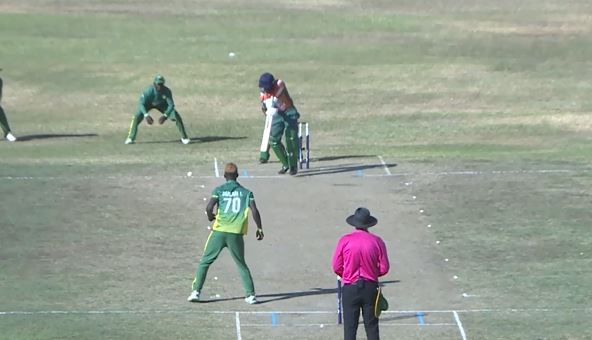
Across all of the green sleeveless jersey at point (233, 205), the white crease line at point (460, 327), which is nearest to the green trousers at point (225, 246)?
the green sleeveless jersey at point (233, 205)

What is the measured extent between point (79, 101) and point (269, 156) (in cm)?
1101

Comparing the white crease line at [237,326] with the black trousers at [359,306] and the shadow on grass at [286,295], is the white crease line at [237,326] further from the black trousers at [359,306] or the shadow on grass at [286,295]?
the black trousers at [359,306]

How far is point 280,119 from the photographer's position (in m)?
29.8

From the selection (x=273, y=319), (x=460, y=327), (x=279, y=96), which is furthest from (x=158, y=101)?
(x=460, y=327)

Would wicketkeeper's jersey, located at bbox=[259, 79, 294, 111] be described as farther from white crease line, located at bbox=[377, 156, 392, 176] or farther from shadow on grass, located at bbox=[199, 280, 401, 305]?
shadow on grass, located at bbox=[199, 280, 401, 305]

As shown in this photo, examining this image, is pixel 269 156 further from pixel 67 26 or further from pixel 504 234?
pixel 67 26

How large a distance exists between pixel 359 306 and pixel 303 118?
68.5ft

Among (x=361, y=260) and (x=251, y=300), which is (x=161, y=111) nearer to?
(x=251, y=300)

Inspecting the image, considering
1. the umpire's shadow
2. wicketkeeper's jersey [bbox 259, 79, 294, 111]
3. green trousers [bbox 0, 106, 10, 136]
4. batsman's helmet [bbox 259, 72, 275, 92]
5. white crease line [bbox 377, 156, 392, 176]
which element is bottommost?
the umpire's shadow

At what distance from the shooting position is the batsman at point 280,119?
29.5 metres

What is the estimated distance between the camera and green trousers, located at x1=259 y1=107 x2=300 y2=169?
97.9 feet

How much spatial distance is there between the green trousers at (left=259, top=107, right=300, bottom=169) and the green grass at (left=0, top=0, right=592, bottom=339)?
6.87 feet

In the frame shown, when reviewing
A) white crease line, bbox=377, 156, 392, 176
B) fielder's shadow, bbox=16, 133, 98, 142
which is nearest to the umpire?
white crease line, bbox=377, 156, 392, 176

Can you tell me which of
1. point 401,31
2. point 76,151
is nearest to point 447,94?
point 401,31
